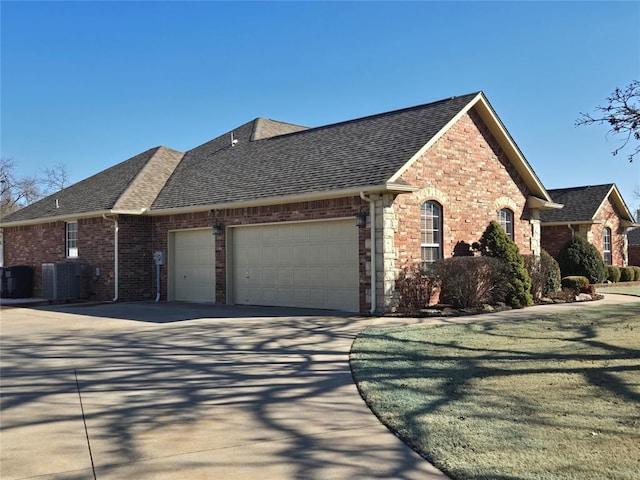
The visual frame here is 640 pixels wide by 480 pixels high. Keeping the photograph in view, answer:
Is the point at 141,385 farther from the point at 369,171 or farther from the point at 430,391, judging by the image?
the point at 369,171

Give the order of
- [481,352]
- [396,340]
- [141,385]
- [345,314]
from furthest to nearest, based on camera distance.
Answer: [345,314]
[396,340]
[481,352]
[141,385]

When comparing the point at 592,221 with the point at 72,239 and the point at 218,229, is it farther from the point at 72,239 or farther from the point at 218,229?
the point at 72,239

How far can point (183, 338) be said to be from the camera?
1103 centimetres

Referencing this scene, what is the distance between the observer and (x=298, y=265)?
16078 mm

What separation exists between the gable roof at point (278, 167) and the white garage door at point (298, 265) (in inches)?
37.7

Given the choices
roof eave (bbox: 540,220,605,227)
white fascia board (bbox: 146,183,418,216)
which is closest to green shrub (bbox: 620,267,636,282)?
roof eave (bbox: 540,220,605,227)

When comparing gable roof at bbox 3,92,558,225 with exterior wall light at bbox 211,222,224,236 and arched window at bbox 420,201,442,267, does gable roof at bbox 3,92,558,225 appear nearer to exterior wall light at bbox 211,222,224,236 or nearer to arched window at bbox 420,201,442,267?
exterior wall light at bbox 211,222,224,236

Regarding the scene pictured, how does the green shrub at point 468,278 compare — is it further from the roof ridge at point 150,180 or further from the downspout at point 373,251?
the roof ridge at point 150,180

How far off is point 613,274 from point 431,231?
644 inches

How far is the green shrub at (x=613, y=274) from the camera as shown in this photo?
1085 inches

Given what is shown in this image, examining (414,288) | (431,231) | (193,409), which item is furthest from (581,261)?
(193,409)

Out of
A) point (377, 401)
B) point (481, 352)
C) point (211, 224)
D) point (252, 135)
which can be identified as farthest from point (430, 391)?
point (252, 135)

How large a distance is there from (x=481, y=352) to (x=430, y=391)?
103 inches

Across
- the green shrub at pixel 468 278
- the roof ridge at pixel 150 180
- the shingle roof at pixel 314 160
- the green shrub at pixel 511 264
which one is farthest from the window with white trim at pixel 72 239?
the green shrub at pixel 511 264
